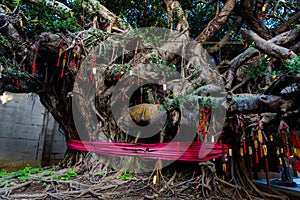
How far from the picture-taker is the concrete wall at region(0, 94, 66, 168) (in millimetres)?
5953

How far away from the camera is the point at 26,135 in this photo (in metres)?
6.30

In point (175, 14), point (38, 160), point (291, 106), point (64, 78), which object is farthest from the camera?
point (38, 160)

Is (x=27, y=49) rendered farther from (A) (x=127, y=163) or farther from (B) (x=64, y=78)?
(A) (x=127, y=163)

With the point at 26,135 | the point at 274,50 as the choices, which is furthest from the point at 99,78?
the point at 26,135

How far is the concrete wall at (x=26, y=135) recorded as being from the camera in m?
Answer: 5.95

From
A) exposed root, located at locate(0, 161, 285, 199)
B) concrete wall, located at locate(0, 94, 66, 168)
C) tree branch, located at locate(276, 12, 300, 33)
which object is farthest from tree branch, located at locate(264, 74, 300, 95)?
concrete wall, located at locate(0, 94, 66, 168)

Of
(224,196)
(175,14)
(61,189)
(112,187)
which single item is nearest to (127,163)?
(112,187)

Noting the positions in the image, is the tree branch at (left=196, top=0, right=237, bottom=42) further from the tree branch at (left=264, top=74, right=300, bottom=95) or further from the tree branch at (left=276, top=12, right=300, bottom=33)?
the tree branch at (left=264, top=74, right=300, bottom=95)

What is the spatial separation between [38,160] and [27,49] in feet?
12.5

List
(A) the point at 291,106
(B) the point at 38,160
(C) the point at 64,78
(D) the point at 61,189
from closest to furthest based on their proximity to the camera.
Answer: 1. (A) the point at 291,106
2. (D) the point at 61,189
3. (C) the point at 64,78
4. (B) the point at 38,160

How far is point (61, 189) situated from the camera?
10.4ft

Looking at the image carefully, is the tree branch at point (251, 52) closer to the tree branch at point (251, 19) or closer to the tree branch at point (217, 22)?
the tree branch at point (217, 22)

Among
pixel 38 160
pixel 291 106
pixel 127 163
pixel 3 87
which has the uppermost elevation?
pixel 3 87

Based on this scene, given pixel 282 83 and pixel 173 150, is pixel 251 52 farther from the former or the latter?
pixel 173 150
